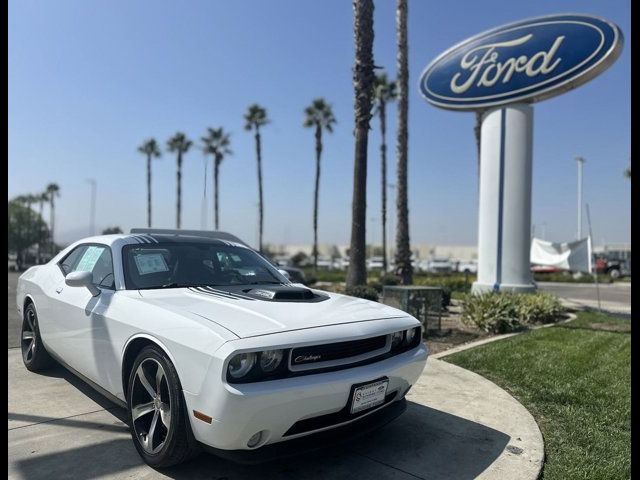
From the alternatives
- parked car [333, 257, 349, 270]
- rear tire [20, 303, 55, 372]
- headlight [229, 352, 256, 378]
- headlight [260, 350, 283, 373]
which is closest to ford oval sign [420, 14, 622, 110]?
rear tire [20, 303, 55, 372]

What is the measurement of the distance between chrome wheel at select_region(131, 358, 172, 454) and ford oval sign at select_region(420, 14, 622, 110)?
1132 cm

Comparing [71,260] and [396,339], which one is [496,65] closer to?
[396,339]

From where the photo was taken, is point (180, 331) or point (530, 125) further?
point (530, 125)

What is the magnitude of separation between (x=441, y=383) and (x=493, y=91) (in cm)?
914

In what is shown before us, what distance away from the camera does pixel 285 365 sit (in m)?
2.82

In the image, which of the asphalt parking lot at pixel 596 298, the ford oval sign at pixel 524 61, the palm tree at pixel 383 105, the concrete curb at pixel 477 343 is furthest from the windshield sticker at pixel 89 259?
the palm tree at pixel 383 105

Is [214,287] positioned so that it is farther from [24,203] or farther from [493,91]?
[24,203]

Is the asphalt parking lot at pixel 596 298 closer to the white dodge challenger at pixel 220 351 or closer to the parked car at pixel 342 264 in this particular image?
the white dodge challenger at pixel 220 351

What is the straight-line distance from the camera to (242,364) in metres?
2.73

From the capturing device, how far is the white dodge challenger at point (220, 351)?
271cm

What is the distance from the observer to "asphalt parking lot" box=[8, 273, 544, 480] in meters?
3.19

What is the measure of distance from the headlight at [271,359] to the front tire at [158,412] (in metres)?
0.54

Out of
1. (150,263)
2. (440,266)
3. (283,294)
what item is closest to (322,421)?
(283,294)
